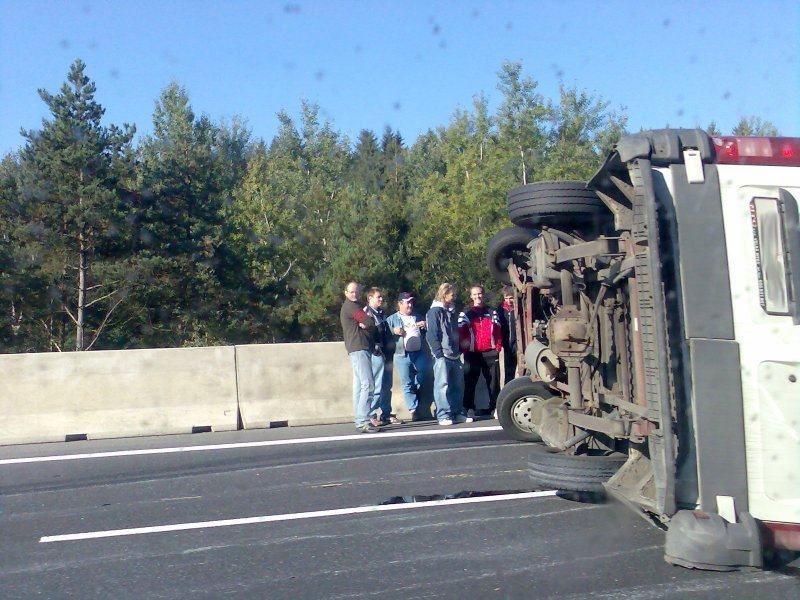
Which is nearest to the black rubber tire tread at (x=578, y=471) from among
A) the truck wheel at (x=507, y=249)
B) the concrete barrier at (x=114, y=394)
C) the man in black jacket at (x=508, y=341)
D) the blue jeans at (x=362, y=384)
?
the truck wheel at (x=507, y=249)

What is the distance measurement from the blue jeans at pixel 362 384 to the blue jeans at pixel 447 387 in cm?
83

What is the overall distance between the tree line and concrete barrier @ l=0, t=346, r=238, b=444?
22547mm

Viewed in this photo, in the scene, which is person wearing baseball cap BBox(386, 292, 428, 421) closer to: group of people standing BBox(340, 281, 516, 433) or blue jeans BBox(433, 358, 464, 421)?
group of people standing BBox(340, 281, 516, 433)

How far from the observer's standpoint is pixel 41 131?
103 ft

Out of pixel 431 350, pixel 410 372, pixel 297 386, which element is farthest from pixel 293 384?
pixel 431 350

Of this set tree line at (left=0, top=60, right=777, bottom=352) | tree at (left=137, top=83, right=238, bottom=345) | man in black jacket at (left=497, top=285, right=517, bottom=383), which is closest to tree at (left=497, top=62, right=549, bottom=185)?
tree line at (left=0, top=60, right=777, bottom=352)

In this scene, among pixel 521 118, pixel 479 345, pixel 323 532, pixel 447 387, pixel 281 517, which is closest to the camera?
pixel 323 532

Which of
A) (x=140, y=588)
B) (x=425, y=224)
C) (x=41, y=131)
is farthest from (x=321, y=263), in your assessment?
(x=140, y=588)

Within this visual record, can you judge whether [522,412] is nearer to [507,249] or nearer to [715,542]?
[507,249]

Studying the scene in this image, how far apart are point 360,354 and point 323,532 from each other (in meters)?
4.53

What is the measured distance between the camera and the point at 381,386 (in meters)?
10.9

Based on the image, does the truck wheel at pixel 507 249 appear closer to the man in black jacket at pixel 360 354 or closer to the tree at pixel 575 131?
the man in black jacket at pixel 360 354

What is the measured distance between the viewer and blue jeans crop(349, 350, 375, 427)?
1041cm

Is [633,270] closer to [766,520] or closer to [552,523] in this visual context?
[766,520]
